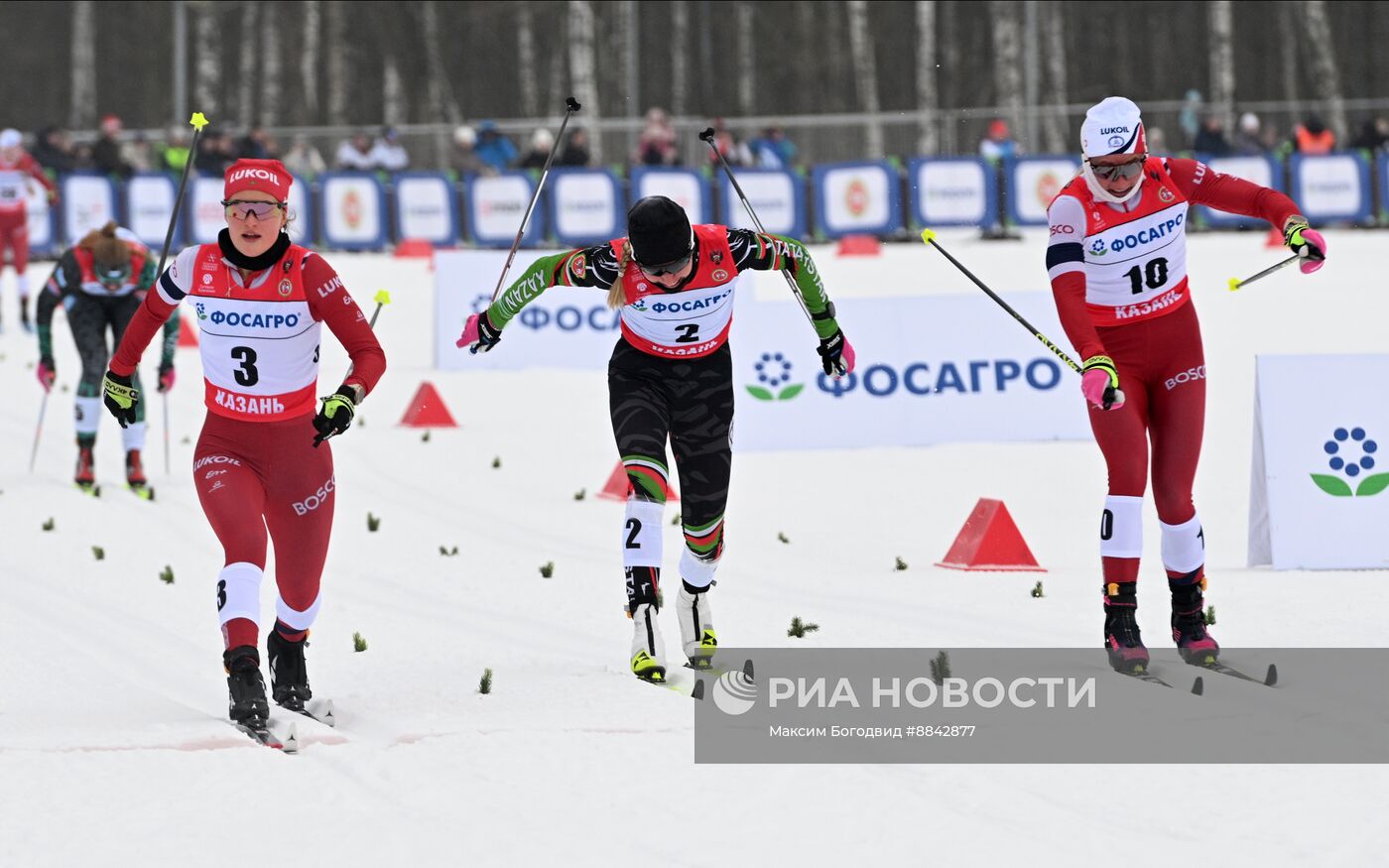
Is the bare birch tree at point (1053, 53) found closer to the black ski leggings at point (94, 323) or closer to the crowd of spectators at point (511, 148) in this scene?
the crowd of spectators at point (511, 148)

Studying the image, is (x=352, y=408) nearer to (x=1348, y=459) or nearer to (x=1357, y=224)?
(x=1348, y=459)

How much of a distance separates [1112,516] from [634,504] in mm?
1819

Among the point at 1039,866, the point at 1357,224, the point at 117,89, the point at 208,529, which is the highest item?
the point at 117,89

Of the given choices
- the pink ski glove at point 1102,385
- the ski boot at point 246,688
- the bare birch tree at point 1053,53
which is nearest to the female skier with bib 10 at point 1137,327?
the pink ski glove at point 1102,385

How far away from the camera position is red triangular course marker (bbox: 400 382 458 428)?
576 inches

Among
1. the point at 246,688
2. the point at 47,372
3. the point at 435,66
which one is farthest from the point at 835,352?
the point at 435,66

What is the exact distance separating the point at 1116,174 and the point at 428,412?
8468 mm

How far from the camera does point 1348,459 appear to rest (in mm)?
9219

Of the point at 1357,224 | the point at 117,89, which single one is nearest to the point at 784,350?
the point at 1357,224

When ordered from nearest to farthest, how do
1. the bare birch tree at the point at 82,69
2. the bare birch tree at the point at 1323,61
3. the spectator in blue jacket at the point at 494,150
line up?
the spectator in blue jacket at the point at 494,150 < the bare birch tree at the point at 1323,61 < the bare birch tree at the point at 82,69

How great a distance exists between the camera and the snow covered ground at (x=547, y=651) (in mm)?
5125

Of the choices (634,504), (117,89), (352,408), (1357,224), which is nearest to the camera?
(352,408)

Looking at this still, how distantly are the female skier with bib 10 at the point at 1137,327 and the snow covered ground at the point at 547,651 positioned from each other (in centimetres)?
66

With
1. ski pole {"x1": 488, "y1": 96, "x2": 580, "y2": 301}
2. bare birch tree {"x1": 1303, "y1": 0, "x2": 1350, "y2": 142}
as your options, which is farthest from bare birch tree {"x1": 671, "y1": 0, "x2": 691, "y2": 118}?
ski pole {"x1": 488, "y1": 96, "x2": 580, "y2": 301}
